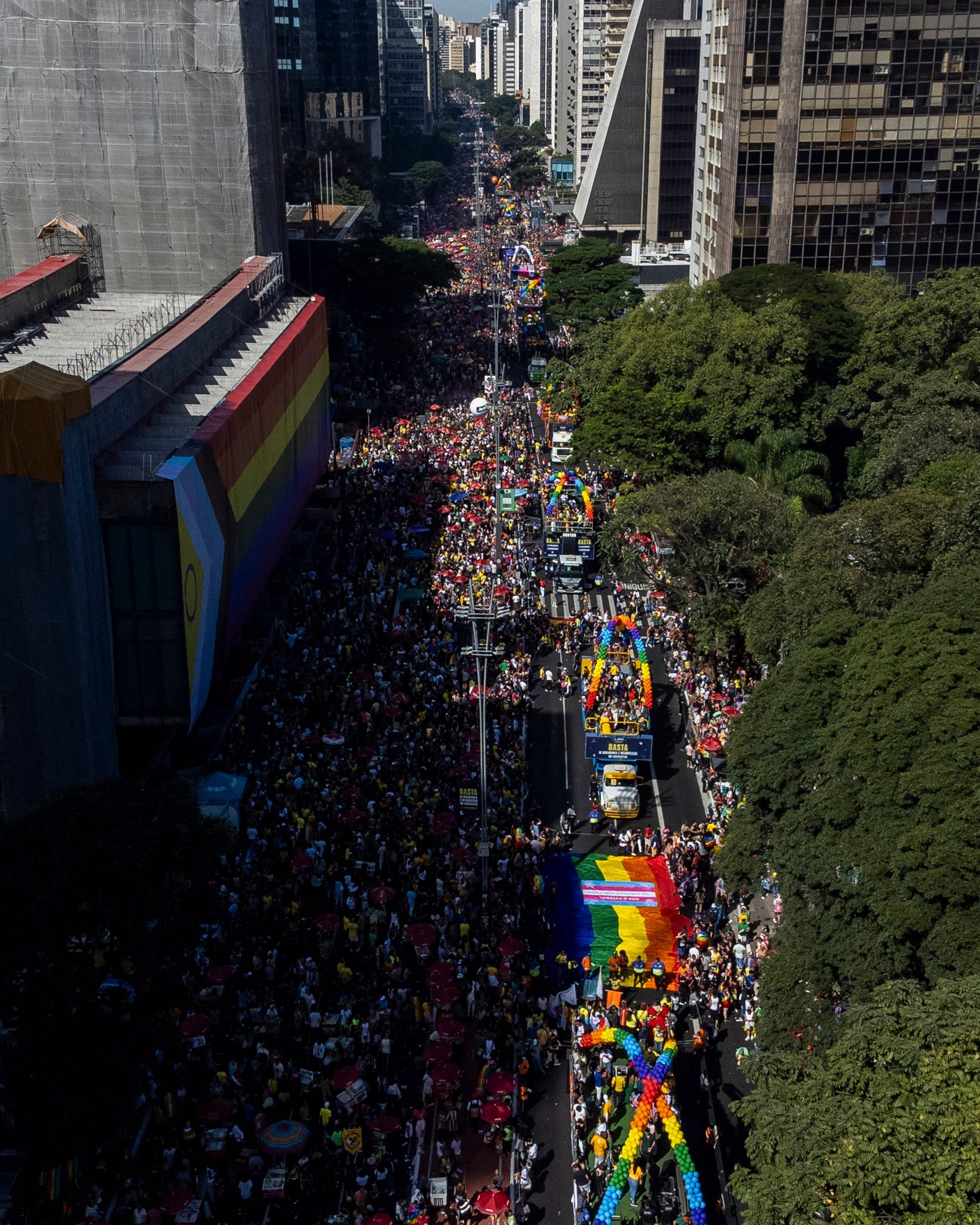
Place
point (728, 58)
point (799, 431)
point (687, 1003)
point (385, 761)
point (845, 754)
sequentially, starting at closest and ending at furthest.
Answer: point (845, 754)
point (687, 1003)
point (385, 761)
point (799, 431)
point (728, 58)

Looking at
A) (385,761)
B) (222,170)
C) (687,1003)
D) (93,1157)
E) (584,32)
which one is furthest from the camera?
(584,32)

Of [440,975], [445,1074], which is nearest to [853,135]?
[440,975]

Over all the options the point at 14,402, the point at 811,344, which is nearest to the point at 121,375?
the point at 14,402

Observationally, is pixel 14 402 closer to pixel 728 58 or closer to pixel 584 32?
pixel 728 58

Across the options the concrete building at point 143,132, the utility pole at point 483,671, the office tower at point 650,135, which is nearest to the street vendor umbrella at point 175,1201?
the utility pole at point 483,671

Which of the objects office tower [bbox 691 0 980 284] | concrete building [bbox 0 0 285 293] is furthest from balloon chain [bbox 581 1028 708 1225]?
office tower [bbox 691 0 980 284]

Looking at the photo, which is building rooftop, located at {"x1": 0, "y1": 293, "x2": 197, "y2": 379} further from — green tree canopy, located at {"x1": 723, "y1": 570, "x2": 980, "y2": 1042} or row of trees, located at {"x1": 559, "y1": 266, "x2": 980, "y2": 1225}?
green tree canopy, located at {"x1": 723, "y1": 570, "x2": 980, "y2": 1042}
